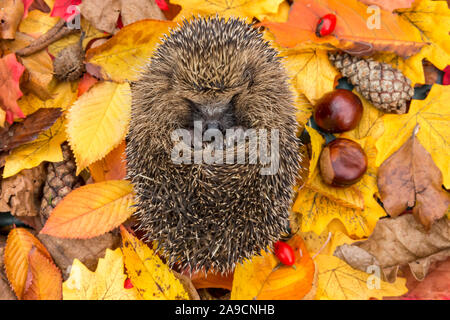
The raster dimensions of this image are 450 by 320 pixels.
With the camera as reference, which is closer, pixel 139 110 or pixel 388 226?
pixel 139 110

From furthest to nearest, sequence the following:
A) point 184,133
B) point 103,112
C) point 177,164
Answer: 1. point 103,112
2. point 184,133
3. point 177,164

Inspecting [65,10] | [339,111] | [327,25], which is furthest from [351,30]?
[65,10]

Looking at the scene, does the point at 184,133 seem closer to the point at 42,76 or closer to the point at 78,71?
the point at 78,71

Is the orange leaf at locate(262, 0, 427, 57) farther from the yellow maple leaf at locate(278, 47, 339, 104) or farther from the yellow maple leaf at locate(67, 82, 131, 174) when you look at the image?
the yellow maple leaf at locate(67, 82, 131, 174)

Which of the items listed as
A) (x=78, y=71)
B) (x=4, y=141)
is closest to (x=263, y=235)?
(x=78, y=71)

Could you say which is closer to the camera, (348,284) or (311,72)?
(348,284)

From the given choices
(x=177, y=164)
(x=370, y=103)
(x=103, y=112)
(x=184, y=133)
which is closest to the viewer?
(x=177, y=164)

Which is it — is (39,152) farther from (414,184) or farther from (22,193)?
(414,184)
